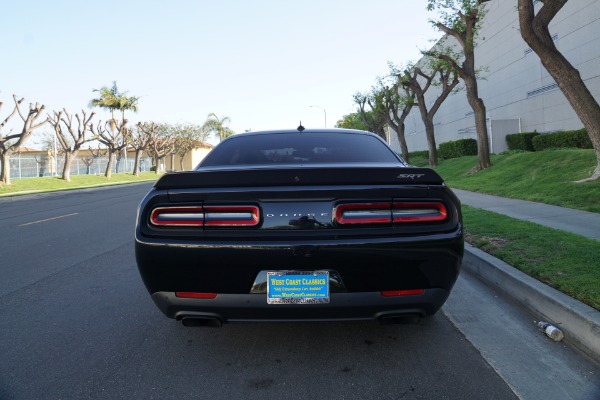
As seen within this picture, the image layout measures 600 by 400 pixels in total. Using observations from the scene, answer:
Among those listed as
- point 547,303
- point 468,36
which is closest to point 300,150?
point 547,303

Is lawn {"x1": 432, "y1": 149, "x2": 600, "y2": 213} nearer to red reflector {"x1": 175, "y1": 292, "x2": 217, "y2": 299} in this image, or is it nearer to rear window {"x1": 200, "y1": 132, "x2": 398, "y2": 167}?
rear window {"x1": 200, "y1": 132, "x2": 398, "y2": 167}

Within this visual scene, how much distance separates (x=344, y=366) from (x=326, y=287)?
0.63 m

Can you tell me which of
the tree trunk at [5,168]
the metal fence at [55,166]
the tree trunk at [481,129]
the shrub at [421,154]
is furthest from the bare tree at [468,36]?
the metal fence at [55,166]

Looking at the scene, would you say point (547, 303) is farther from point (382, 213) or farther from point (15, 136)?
point (15, 136)

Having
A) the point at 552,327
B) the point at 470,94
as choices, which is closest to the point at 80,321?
the point at 552,327

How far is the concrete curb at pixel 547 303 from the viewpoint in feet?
9.86

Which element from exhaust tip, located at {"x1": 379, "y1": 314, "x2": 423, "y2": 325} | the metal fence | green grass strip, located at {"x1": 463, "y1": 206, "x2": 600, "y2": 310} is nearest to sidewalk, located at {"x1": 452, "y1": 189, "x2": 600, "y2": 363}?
green grass strip, located at {"x1": 463, "y1": 206, "x2": 600, "y2": 310}

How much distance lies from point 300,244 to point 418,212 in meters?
0.77

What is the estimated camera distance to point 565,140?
60.5 ft

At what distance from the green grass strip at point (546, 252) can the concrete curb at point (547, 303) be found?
0.35ft

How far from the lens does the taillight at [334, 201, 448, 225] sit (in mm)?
2635

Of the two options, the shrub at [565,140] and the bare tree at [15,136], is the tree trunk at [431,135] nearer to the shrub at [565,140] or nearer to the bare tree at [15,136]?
the shrub at [565,140]

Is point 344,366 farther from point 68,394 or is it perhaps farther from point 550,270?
point 550,270

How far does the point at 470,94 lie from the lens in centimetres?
1819
